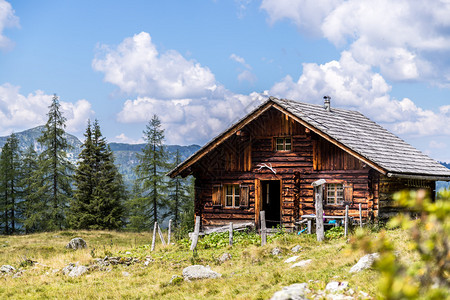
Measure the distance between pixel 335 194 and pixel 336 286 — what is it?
12.7m

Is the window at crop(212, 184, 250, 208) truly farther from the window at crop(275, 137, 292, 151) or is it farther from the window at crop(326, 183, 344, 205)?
the window at crop(326, 183, 344, 205)

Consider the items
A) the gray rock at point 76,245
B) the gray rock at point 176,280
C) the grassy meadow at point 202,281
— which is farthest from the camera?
the gray rock at point 76,245

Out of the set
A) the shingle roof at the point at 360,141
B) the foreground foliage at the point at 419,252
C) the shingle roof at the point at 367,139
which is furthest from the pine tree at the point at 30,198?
the foreground foliage at the point at 419,252

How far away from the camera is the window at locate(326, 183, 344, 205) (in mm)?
21781

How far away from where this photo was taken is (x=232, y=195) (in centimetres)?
2431

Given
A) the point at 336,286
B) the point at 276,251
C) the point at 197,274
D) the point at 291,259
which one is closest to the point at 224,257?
the point at 276,251

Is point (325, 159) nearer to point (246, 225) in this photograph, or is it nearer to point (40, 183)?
point (246, 225)

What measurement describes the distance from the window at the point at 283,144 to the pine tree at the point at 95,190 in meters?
22.6

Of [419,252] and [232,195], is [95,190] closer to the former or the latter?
[232,195]

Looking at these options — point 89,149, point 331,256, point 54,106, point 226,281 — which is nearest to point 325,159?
point 331,256

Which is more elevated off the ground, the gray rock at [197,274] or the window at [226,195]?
the window at [226,195]

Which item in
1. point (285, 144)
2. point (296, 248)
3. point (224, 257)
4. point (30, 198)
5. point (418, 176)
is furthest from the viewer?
point (30, 198)

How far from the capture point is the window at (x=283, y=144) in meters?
23.1

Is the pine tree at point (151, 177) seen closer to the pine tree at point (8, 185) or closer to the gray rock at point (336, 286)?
the pine tree at point (8, 185)
